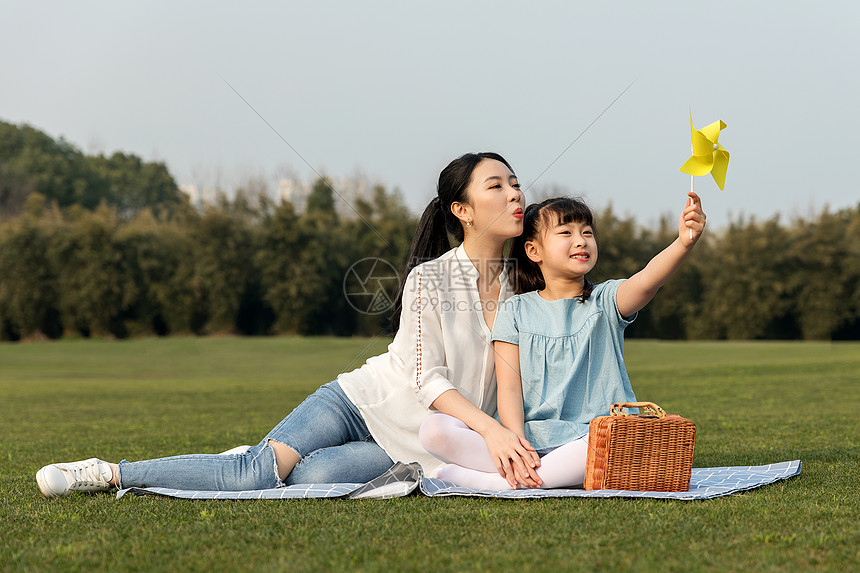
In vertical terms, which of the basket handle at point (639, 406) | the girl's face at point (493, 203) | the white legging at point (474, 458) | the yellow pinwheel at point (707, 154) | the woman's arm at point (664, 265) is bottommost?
Answer: the white legging at point (474, 458)

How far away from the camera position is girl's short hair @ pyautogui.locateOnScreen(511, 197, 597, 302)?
3.88m

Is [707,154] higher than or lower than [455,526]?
higher

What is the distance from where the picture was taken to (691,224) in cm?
330

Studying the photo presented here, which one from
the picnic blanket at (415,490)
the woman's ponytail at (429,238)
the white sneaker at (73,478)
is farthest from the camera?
the woman's ponytail at (429,238)

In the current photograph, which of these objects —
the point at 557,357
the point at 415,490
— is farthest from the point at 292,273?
the point at 415,490

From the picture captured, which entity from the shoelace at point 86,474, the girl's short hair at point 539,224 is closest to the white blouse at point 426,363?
the girl's short hair at point 539,224

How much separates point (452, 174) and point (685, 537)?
7.47 ft

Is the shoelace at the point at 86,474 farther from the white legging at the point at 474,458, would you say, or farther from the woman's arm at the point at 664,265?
the woman's arm at the point at 664,265

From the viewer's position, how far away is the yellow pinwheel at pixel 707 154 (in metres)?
3.59

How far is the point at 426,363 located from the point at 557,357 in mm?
634

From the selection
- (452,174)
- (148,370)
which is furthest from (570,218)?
(148,370)

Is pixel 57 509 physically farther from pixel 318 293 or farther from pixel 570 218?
pixel 318 293

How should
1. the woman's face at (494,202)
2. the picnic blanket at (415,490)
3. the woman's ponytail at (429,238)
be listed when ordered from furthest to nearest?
the woman's ponytail at (429,238), the woman's face at (494,202), the picnic blanket at (415,490)

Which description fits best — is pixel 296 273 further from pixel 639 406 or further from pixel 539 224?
pixel 639 406
